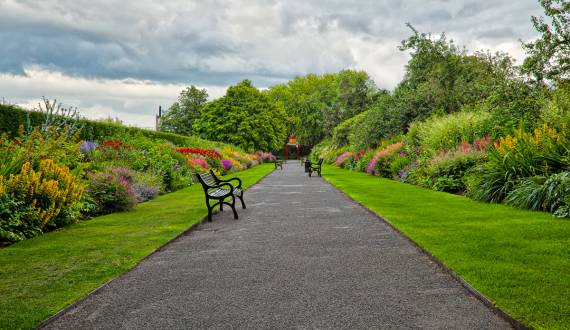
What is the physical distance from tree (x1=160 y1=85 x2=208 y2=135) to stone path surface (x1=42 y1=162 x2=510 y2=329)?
7214 centimetres

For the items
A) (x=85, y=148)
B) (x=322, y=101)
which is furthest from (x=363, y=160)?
(x=322, y=101)

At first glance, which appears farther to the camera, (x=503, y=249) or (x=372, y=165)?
(x=372, y=165)

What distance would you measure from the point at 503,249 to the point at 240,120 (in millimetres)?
51881

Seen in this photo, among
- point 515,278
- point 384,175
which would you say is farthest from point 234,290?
point 384,175

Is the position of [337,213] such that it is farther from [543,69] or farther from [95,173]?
[543,69]

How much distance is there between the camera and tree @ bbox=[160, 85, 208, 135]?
7838cm

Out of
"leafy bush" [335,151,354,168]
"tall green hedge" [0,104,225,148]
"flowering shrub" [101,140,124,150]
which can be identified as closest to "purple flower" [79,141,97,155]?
"flowering shrub" [101,140,124,150]

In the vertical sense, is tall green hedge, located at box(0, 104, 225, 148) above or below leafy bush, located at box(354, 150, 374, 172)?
above

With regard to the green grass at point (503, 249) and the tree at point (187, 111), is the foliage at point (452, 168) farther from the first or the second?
the tree at point (187, 111)

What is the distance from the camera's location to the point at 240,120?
2253 inches

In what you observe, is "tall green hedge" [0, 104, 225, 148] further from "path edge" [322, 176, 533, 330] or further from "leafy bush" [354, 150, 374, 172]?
"leafy bush" [354, 150, 374, 172]

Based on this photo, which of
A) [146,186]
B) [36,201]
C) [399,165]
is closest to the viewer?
[36,201]

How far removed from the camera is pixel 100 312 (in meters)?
4.45

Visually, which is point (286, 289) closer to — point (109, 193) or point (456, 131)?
point (109, 193)
